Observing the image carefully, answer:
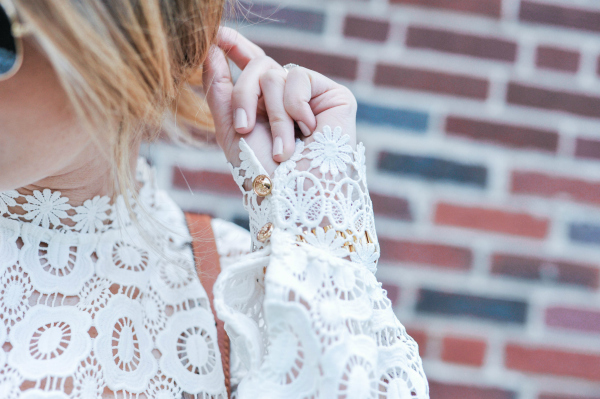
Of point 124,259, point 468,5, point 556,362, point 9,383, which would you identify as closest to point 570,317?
point 556,362

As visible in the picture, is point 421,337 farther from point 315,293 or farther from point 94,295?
point 94,295

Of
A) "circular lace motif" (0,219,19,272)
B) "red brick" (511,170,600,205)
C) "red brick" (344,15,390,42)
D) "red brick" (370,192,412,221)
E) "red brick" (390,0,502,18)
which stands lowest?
"circular lace motif" (0,219,19,272)

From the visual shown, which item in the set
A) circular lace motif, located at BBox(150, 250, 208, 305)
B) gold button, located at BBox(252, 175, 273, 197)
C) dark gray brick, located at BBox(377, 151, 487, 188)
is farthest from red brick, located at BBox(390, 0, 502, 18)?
circular lace motif, located at BBox(150, 250, 208, 305)

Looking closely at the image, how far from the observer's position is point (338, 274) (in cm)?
54

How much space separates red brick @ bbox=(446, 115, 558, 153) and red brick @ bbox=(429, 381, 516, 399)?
496 millimetres

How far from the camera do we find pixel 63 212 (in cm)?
64

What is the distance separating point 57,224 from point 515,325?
853 mm

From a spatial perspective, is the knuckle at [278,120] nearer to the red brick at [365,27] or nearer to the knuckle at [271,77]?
the knuckle at [271,77]

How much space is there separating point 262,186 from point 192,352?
25cm

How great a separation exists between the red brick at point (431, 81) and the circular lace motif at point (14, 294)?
681 mm

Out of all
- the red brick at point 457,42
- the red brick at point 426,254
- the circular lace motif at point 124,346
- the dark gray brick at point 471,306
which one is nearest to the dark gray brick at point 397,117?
the red brick at point 457,42

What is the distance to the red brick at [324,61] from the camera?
882mm

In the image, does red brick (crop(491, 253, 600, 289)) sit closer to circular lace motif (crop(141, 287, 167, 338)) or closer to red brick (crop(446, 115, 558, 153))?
red brick (crop(446, 115, 558, 153))

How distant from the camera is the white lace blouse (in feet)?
1.65
